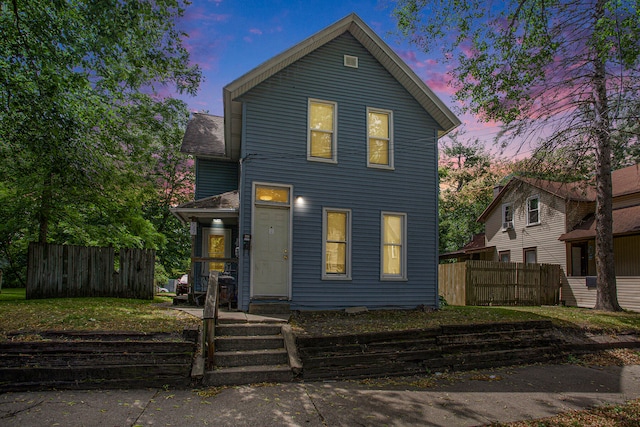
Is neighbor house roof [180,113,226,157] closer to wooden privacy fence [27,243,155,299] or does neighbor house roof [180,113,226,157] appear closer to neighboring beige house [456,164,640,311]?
wooden privacy fence [27,243,155,299]

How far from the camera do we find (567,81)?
10.7 meters

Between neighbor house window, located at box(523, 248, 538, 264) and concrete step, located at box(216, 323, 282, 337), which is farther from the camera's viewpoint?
neighbor house window, located at box(523, 248, 538, 264)

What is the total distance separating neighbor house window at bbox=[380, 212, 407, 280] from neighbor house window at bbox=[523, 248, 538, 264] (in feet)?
40.2

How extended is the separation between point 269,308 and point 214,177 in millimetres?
6200

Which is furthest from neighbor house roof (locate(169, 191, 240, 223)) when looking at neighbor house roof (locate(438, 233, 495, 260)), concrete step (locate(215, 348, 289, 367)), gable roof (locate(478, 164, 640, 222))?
neighbor house roof (locate(438, 233, 495, 260))

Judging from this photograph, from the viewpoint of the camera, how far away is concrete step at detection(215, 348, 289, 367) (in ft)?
20.0

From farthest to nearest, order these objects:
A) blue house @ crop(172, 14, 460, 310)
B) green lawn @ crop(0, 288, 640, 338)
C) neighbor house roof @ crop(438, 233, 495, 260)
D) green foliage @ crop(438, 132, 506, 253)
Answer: green foliage @ crop(438, 132, 506, 253), neighbor house roof @ crop(438, 233, 495, 260), blue house @ crop(172, 14, 460, 310), green lawn @ crop(0, 288, 640, 338)

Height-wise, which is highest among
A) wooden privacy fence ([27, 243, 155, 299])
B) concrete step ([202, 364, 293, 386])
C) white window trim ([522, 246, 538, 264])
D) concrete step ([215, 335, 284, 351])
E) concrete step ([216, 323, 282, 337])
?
white window trim ([522, 246, 538, 264])

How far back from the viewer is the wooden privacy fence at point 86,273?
1160 centimetres

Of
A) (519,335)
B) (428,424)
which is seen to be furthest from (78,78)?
(519,335)

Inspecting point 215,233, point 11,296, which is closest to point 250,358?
point 215,233

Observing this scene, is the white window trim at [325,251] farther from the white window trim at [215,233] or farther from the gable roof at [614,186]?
the gable roof at [614,186]

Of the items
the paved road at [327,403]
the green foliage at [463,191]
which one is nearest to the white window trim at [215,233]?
the paved road at [327,403]

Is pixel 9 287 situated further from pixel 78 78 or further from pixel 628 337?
pixel 628 337
